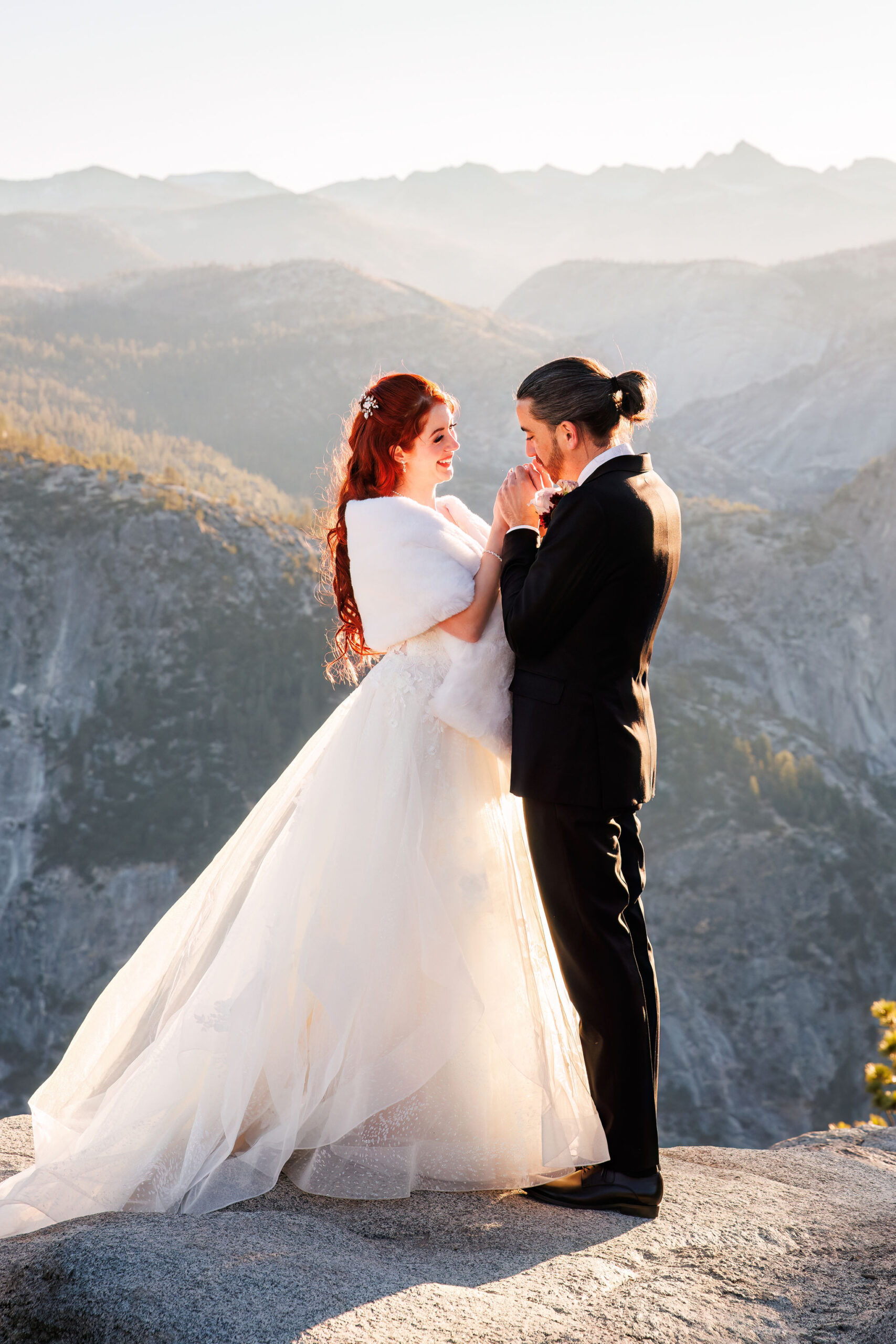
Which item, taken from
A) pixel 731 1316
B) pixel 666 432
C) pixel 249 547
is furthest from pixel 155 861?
pixel 666 432

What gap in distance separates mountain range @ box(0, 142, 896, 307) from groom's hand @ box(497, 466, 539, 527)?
274 feet

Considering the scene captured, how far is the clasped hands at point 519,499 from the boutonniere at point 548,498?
0.07 ft

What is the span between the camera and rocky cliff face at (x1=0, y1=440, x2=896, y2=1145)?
12.4 metres

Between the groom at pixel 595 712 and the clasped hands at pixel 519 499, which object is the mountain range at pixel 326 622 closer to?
the clasped hands at pixel 519 499

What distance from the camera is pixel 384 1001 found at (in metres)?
2.79

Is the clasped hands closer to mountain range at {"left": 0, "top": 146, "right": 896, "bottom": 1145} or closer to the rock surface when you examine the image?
mountain range at {"left": 0, "top": 146, "right": 896, "bottom": 1145}

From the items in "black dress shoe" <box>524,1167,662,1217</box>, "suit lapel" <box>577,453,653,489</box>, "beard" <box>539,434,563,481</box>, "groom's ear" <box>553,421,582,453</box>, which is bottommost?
"black dress shoe" <box>524,1167,662,1217</box>

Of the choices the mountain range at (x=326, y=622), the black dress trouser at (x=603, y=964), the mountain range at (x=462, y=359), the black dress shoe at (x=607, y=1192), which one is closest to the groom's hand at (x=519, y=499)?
the black dress trouser at (x=603, y=964)

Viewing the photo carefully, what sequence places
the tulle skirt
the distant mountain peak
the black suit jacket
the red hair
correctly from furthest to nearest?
the distant mountain peak → the red hair → the tulle skirt → the black suit jacket

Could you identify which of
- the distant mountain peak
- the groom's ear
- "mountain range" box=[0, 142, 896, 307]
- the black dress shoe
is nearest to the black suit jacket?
the groom's ear

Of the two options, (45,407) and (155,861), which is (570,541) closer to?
(155,861)

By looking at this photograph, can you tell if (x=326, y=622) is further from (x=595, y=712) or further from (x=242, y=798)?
(x=595, y=712)

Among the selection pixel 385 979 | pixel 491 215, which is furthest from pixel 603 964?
pixel 491 215

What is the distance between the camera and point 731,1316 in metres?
2.19
